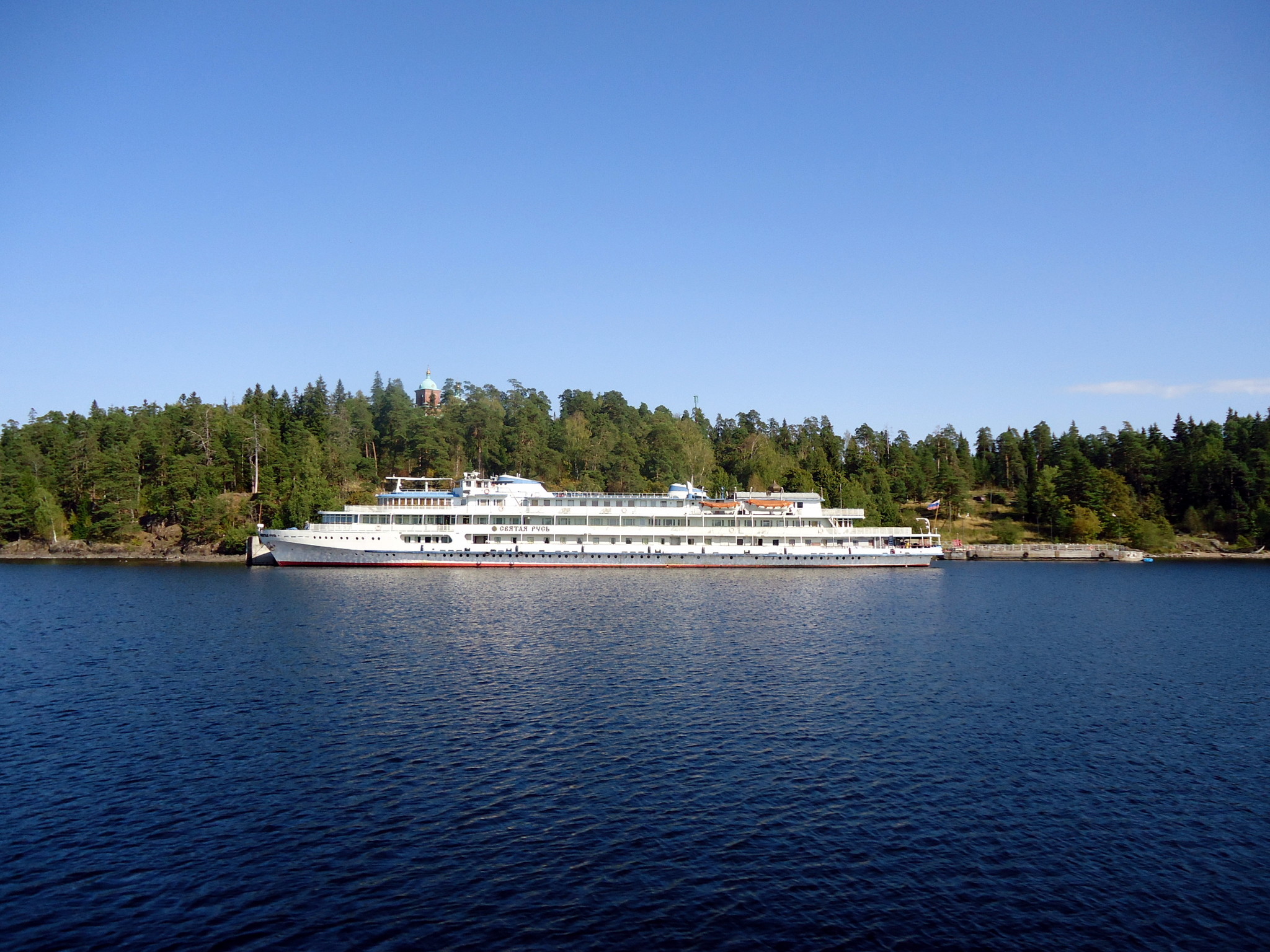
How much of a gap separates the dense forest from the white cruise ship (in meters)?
24.2

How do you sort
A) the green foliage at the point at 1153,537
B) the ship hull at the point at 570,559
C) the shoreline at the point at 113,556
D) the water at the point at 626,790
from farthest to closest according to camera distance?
the green foliage at the point at 1153,537, the shoreline at the point at 113,556, the ship hull at the point at 570,559, the water at the point at 626,790

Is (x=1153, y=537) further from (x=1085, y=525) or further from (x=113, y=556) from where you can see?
(x=113, y=556)

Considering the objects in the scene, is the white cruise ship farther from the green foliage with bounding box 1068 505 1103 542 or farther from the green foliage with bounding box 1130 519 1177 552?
the green foliage with bounding box 1130 519 1177 552

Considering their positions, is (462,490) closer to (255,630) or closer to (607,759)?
(255,630)

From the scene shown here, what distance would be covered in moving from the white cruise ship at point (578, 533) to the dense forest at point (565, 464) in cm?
2420

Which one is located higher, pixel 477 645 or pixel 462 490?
pixel 462 490

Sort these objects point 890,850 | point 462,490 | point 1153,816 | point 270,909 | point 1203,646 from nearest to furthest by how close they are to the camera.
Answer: point 270,909
point 890,850
point 1153,816
point 1203,646
point 462,490

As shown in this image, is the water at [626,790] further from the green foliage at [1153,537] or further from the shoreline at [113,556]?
the green foliage at [1153,537]

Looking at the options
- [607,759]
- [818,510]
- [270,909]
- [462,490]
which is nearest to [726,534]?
[818,510]

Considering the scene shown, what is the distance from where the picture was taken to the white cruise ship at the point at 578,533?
92250 millimetres

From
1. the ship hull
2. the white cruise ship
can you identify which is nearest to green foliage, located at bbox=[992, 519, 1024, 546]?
the white cruise ship

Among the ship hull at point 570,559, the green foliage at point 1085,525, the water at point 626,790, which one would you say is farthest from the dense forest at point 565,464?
the water at point 626,790

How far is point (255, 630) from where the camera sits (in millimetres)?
49969

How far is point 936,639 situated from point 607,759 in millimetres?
30231
